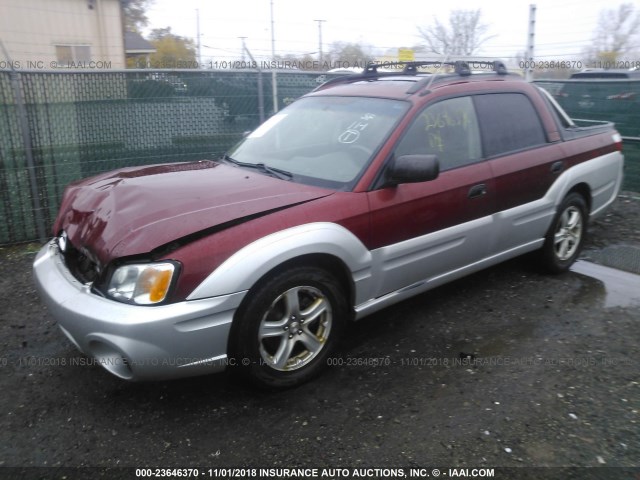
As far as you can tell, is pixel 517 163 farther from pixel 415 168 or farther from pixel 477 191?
pixel 415 168

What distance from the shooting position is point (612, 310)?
4215mm

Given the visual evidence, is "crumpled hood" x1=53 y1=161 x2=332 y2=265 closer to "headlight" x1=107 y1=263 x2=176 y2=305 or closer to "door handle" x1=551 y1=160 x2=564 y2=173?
"headlight" x1=107 y1=263 x2=176 y2=305

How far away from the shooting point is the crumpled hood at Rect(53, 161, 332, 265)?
2814 mm

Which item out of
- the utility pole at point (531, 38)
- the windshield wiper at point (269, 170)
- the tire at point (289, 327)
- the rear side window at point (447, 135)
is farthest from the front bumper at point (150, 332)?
the utility pole at point (531, 38)

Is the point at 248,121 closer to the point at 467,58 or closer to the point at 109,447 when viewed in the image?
the point at 467,58

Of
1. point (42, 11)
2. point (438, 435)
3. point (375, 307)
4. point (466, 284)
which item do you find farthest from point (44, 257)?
point (42, 11)

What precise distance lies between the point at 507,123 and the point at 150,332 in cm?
320

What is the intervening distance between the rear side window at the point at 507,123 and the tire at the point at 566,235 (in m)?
0.67

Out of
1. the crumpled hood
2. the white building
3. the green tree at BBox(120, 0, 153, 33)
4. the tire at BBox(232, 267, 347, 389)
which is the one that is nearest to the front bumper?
the tire at BBox(232, 267, 347, 389)

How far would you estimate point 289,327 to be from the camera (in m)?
3.11

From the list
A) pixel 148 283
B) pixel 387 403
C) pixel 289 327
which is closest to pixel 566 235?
pixel 387 403

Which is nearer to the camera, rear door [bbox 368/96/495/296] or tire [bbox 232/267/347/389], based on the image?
tire [bbox 232/267/347/389]

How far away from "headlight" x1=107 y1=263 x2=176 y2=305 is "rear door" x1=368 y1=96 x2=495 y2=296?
1.31 metres

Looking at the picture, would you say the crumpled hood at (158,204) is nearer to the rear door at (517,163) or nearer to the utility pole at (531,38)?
the rear door at (517,163)
